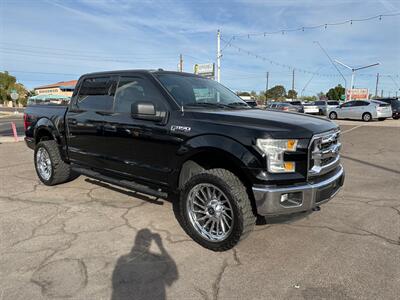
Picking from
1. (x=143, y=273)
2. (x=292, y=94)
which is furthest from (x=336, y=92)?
(x=143, y=273)

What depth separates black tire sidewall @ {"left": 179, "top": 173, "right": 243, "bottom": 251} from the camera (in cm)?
346

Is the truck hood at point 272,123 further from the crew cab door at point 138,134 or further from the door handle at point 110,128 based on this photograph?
the door handle at point 110,128

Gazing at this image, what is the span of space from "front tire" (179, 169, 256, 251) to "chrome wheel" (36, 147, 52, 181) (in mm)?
3323

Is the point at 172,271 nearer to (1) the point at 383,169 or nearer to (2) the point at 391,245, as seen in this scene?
(2) the point at 391,245

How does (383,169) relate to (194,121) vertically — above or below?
below

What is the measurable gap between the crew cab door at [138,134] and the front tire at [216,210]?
484 millimetres

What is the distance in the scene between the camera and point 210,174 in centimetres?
364

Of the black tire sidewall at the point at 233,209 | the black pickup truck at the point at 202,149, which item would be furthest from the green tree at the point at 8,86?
the black tire sidewall at the point at 233,209

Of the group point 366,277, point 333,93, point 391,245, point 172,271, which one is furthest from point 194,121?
point 333,93

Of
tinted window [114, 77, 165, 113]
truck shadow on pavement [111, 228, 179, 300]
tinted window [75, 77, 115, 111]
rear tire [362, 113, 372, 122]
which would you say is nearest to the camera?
truck shadow on pavement [111, 228, 179, 300]

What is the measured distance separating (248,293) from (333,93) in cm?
9303

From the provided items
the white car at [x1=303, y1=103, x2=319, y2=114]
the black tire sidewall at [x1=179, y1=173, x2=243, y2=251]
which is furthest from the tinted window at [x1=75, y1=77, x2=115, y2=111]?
the white car at [x1=303, y1=103, x2=319, y2=114]

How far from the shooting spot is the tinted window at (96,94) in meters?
4.93

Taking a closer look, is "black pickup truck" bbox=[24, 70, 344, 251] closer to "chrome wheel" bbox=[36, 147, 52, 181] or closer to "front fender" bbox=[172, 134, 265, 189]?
"front fender" bbox=[172, 134, 265, 189]
